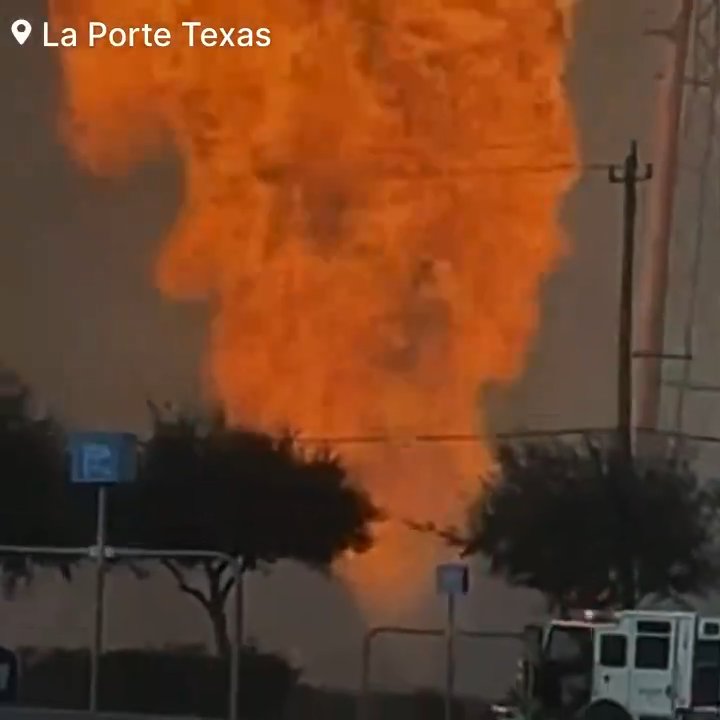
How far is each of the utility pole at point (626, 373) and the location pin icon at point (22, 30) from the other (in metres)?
4.56

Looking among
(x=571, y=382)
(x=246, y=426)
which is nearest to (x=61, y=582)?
(x=246, y=426)

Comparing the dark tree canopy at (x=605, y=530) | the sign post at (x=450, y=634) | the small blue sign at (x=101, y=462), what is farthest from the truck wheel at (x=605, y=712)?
the small blue sign at (x=101, y=462)

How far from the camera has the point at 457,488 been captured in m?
13.4

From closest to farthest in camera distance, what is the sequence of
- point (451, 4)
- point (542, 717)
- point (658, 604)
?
point (542, 717)
point (658, 604)
point (451, 4)

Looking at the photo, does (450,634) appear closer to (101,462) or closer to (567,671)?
→ (567,671)

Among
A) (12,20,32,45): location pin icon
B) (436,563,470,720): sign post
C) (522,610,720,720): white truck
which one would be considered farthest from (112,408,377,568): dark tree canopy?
(12,20,32,45): location pin icon

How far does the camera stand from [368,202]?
13828 millimetres

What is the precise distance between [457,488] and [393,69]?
10.0 feet

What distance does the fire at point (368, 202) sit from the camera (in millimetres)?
13500

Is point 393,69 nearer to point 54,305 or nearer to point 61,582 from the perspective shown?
point 54,305

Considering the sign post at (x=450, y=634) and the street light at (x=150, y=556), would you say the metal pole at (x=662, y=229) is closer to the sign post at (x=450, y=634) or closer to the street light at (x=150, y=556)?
the sign post at (x=450, y=634)

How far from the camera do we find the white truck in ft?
36.7

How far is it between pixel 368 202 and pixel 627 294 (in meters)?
2.01

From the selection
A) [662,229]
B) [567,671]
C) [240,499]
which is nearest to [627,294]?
[662,229]
